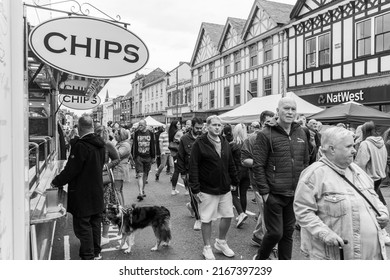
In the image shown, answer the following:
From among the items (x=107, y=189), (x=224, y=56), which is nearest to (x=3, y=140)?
(x=107, y=189)

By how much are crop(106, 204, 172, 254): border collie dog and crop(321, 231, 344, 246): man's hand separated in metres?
2.49

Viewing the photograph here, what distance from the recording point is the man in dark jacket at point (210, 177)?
386 centimetres

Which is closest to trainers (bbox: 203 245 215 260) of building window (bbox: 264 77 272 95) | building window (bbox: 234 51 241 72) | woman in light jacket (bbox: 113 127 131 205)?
woman in light jacket (bbox: 113 127 131 205)

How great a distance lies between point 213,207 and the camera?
153 inches

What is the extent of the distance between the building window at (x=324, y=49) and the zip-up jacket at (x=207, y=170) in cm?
1283

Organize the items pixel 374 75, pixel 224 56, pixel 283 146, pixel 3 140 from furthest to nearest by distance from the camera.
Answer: pixel 224 56, pixel 374 75, pixel 283 146, pixel 3 140

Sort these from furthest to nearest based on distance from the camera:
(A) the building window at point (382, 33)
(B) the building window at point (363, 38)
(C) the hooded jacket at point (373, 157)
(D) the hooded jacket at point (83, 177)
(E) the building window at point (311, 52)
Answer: (E) the building window at point (311, 52), (B) the building window at point (363, 38), (A) the building window at point (382, 33), (C) the hooded jacket at point (373, 157), (D) the hooded jacket at point (83, 177)

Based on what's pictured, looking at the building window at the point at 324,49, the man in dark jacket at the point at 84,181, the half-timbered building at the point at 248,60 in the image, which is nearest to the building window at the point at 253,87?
the half-timbered building at the point at 248,60

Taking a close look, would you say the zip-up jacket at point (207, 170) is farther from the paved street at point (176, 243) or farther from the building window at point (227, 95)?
the building window at point (227, 95)

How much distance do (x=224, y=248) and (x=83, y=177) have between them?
182cm
